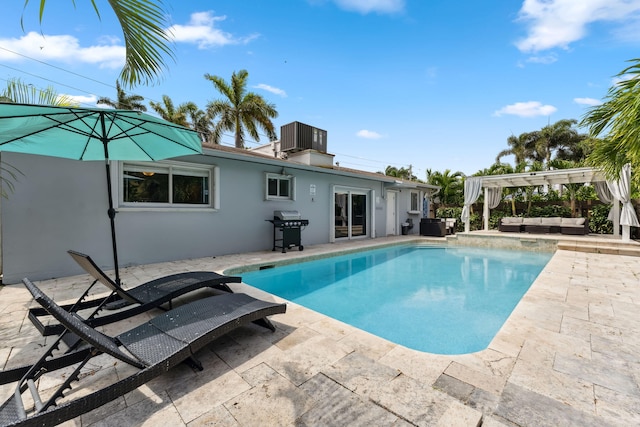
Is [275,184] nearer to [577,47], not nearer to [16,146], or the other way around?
[16,146]

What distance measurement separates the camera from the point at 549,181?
1255 cm

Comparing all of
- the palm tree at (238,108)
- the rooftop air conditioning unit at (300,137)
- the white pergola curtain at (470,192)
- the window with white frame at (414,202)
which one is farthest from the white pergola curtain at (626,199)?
the palm tree at (238,108)

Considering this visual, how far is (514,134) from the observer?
91.7 feet

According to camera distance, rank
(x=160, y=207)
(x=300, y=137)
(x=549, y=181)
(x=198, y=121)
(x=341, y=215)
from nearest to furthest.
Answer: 1. (x=160, y=207)
2. (x=341, y=215)
3. (x=549, y=181)
4. (x=300, y=137)
5. (x=198, y=121)

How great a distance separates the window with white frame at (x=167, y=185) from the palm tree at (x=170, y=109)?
58.7 ft

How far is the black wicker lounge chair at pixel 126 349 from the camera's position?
1.54 meters

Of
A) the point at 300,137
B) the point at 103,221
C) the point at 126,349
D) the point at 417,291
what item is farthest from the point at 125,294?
the point at 300,137

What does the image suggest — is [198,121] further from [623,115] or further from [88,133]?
[623,115]

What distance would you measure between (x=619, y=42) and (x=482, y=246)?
25.0ft

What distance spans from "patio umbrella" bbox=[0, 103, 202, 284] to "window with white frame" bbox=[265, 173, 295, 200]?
4.34m

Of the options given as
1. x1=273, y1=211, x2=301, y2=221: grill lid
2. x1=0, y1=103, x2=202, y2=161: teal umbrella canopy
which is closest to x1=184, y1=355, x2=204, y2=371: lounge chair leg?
x1=0, y1=103, x2=202, y2=161: teal umbrella canopy

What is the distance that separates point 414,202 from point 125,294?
15.0 meters

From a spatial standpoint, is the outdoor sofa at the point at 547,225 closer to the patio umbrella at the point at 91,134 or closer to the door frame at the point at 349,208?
the door frame at the point at 349,208

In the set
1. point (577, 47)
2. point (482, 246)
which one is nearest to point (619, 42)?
point (577, 47)
